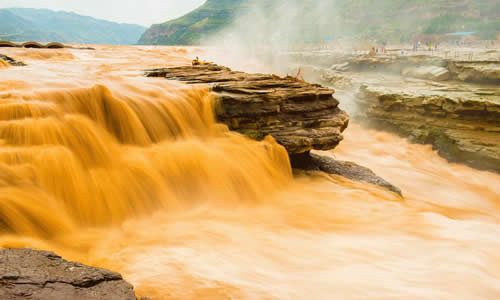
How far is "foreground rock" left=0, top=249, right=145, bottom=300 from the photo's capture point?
169cm

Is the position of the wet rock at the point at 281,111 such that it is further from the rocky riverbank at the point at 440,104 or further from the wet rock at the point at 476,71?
the wet rock at the point at 476,71

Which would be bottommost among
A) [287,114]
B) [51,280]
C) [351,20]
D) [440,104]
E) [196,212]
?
[196,212]

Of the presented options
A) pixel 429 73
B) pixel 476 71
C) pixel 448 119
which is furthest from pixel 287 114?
pixel 429 73

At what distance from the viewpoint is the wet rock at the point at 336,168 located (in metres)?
6.05

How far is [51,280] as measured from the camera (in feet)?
5.99

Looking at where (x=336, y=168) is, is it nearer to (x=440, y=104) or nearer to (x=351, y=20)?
(x=440, y=104)

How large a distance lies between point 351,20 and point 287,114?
7845cm

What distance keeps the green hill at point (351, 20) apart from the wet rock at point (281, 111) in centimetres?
5184

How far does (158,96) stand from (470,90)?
12.3 metres

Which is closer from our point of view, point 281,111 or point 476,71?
point 281,111

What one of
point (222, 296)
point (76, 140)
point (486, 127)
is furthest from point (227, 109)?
point (486, 127)

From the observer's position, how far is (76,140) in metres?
3.83

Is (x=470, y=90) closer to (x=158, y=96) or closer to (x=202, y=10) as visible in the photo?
(x=158, y=96)

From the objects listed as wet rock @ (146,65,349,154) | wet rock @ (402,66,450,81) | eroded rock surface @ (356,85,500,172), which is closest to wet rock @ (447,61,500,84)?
wet rock @ (402,66,450,81)
